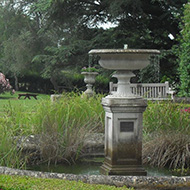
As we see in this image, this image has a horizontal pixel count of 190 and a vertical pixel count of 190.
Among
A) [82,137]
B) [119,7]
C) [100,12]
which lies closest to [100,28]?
[100,12]

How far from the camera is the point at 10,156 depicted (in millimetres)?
5023

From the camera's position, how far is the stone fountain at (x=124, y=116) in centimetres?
489

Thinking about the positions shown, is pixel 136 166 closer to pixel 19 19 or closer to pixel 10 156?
pixel 10 156

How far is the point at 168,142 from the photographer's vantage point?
568cm

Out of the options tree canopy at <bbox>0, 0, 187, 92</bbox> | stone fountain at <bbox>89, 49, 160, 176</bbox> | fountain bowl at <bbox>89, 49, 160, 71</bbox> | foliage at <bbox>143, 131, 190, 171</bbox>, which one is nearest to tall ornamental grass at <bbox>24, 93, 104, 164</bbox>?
stone fountain at <bbox>89, 49, 160, 176</bbox>

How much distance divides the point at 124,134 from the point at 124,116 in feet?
0.81

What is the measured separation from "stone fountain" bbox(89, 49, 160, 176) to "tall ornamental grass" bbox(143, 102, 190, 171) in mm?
643

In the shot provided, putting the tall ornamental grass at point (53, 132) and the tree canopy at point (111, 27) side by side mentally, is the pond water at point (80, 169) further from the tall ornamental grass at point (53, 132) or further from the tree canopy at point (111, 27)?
the tree canopy at point (111, 27)

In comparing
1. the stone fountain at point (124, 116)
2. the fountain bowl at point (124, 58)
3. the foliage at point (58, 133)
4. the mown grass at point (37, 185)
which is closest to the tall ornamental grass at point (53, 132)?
the foliage at point (58, 133)

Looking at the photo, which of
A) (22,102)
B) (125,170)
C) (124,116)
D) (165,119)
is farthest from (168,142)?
(22,102)

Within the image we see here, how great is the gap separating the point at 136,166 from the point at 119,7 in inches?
537

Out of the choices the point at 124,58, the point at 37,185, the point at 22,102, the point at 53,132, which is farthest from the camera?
the point at 22,102

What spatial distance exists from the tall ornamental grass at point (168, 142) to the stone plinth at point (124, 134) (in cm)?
64

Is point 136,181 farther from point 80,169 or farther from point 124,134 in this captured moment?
point 80,169
